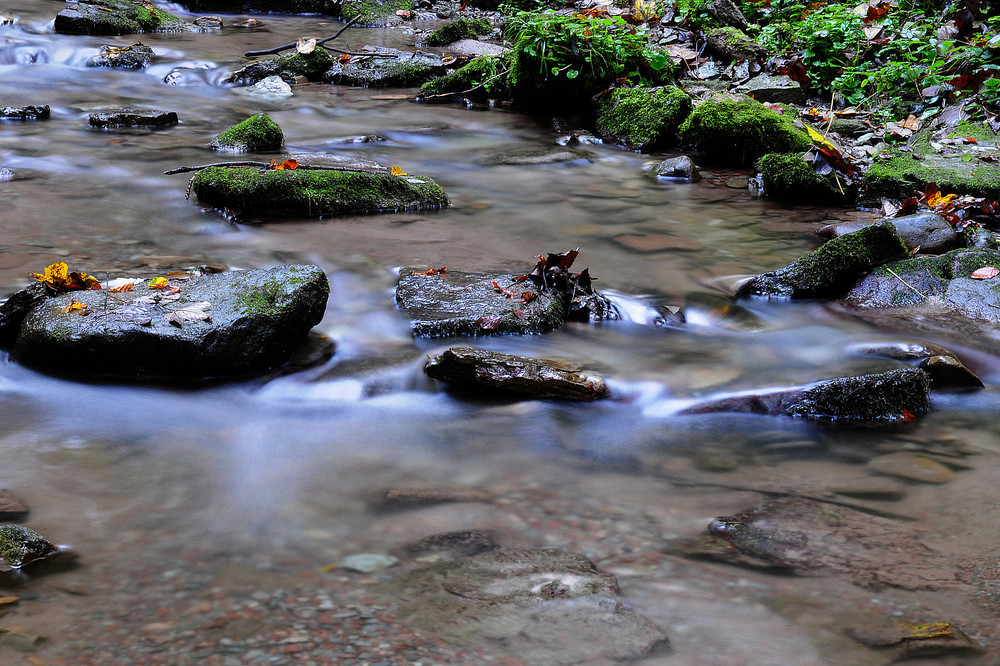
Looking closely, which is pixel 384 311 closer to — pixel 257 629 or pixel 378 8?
pixel 257 629

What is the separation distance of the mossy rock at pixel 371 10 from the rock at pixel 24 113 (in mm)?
9067

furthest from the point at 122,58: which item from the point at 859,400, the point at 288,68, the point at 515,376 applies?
the point at 859,400

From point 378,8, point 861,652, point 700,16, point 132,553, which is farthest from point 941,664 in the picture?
point 378,8

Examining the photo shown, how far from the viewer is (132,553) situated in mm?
2369

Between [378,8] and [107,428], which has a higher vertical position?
[378,8]

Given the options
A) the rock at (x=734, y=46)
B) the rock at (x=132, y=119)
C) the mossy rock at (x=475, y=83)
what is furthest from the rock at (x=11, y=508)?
the rock at (x=734, y=46)

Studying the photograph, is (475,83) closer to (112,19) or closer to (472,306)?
(112,19)

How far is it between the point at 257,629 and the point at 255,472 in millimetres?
1062

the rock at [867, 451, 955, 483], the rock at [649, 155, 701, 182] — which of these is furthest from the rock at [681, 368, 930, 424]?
the rock at [649, 155, 701, 182]

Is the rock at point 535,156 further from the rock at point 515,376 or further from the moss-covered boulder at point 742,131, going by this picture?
the rock at point 515,376

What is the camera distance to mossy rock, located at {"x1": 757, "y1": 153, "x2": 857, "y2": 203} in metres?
6.79

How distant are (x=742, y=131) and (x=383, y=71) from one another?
5.82 meters

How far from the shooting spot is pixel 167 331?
3.45 meters

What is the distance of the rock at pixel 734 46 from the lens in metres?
10.4
